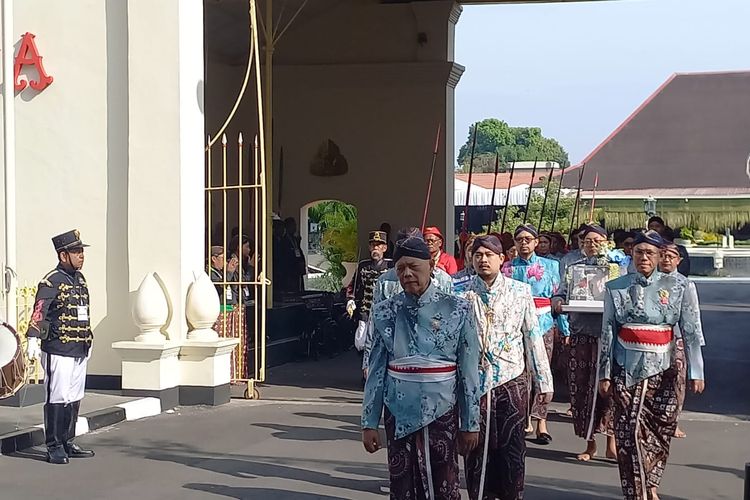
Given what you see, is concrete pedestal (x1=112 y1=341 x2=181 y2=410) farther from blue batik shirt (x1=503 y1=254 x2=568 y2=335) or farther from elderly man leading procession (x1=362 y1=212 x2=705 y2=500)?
blue batik shirt (x1=503 y1=254 x2=568 y2=335)

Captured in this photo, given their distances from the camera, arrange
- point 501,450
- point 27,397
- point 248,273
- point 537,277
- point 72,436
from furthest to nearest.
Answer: point 248,273 → point 27,397 → point 537,277 → point 72,436 → point 501,450

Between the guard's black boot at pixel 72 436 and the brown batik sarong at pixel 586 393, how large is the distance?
3872 millimetres

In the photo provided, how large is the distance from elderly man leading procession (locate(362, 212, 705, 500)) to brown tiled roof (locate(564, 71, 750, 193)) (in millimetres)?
4490

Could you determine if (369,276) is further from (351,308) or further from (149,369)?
(149,369)

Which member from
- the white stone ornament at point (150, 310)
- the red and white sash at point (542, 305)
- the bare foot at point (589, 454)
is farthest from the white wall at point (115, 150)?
the bare foot at point (589, 454)

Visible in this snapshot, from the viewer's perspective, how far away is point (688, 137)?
13.3 m

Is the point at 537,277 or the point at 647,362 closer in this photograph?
the point at 647,362

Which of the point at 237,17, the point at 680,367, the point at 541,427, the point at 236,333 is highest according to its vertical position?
the point at 237,17

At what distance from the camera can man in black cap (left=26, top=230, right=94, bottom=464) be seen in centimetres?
814

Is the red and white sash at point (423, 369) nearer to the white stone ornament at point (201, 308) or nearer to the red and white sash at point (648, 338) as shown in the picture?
the red and white sash at point (648, 338)

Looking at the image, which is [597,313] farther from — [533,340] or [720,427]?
[533,340]

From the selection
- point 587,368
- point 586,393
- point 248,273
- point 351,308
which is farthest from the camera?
point 248,273

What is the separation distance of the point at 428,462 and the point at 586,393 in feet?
12.0

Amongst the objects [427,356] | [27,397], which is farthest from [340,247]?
[427,356]
